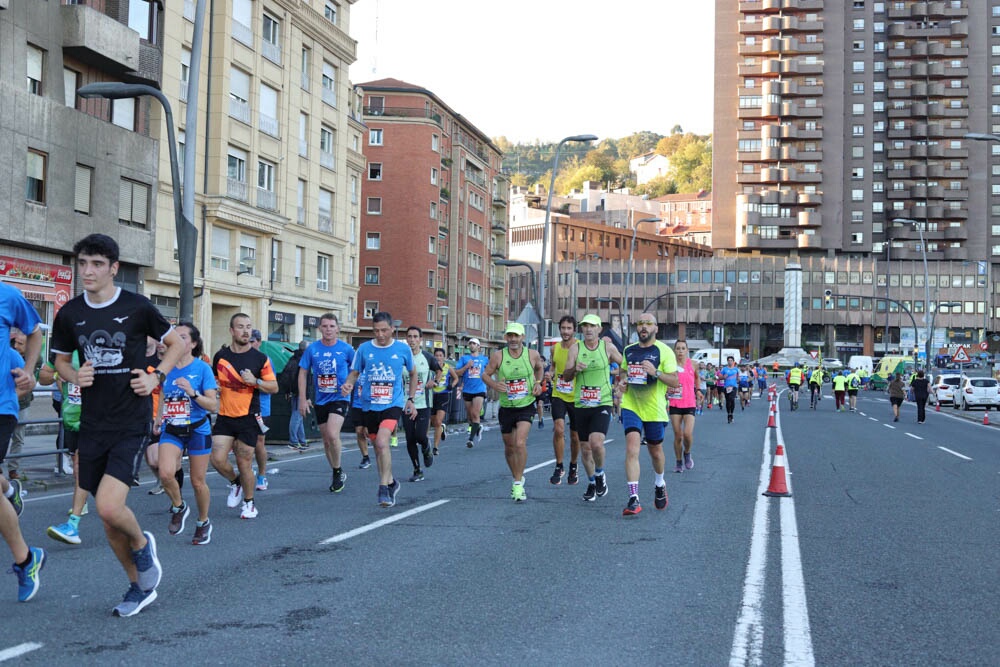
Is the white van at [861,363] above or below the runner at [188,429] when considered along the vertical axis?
above

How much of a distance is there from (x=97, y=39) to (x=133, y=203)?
188 inches

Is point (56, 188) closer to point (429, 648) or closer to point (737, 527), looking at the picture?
point (737, 527)

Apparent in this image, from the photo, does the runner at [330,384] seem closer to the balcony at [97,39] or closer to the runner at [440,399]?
the runner at [440,399]

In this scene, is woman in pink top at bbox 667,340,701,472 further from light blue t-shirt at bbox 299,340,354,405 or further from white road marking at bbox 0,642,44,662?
white road marking at bbox 0,642,44,662

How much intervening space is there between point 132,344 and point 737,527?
5624 millimetres

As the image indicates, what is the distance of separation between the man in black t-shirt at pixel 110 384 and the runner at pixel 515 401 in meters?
5.47

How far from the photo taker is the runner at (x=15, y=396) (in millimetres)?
5977

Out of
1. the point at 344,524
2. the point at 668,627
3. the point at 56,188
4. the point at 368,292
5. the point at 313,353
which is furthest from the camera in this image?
the point at 368,292

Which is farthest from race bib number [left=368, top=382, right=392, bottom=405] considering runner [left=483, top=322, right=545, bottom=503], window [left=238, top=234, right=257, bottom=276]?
window [left=238, top=234, right=257, bottom=276]

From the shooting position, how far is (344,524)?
9.38m

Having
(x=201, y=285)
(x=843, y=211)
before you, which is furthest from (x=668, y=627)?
(x=843, y=211)

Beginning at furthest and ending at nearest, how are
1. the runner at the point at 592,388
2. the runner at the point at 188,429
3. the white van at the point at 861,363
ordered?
the white van at the point at 861,363 < the runner at the point at 592,388 < the runner at the point at 188,429

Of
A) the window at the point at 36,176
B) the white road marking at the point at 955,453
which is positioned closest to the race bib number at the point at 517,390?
the white road marking at the point at 955,453

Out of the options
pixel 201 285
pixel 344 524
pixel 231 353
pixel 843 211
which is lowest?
pixel 344 524
